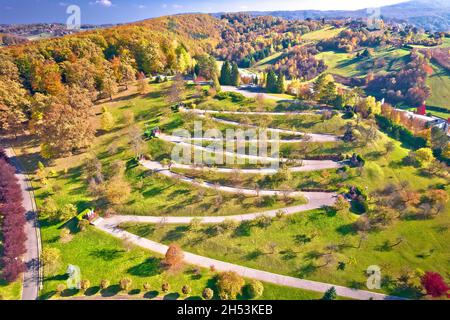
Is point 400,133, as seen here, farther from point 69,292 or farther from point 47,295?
point 47,295

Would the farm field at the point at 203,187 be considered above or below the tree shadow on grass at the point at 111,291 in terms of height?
above

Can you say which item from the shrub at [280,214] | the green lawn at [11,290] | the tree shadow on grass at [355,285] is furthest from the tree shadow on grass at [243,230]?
the green lawn at [11,290]

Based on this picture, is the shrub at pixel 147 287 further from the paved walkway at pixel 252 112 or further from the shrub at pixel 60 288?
the paved walkway at pixel 252 112

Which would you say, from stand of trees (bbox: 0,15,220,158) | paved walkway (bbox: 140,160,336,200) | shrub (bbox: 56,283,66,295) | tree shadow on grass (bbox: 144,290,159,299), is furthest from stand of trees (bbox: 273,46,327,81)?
shrub (bbox: 56,283,66,295)

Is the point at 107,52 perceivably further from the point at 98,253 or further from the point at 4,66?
the point at 98,253
